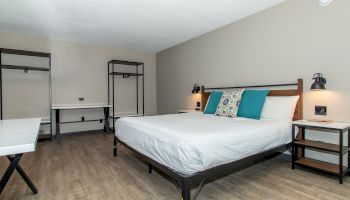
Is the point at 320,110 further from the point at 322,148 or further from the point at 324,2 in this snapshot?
the point at 324,2

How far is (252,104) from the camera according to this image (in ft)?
9.82

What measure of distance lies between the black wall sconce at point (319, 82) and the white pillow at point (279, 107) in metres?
0.35

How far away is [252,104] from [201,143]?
1.64 meters

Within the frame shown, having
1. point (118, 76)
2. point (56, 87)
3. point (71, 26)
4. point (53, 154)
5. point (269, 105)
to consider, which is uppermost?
point (71, 26)

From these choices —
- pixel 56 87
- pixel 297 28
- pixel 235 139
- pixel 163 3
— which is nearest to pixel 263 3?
pixel 297 28

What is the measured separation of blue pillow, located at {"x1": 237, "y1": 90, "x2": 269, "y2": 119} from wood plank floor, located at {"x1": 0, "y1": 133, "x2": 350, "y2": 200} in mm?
732

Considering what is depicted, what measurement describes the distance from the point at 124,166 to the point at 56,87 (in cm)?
318

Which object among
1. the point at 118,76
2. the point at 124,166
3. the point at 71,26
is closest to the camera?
the point at 124,166

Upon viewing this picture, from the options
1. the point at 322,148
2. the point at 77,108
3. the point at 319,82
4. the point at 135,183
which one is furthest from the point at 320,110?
the point at 77,108

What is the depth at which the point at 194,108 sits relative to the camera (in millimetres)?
4727

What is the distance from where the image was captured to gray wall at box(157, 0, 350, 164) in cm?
246

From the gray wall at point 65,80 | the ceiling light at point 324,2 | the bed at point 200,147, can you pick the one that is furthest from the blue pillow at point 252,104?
the gray wall at point 65,80

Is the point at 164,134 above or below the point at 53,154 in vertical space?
above

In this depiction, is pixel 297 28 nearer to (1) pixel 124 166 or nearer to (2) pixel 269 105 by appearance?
(2) pixel 269 105
